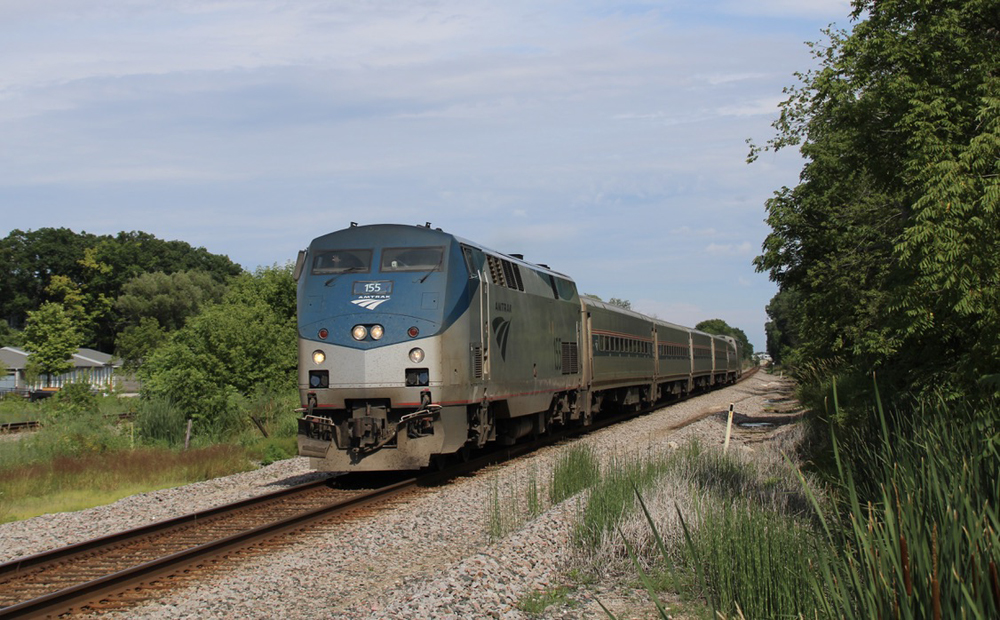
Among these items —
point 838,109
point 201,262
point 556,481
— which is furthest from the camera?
point 201,262

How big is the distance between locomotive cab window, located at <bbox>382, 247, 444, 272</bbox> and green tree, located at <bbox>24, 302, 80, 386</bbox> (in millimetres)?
37706

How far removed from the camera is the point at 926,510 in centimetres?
402

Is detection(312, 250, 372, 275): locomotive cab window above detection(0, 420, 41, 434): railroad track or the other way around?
above

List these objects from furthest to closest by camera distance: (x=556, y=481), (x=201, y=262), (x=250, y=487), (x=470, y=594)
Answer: (x=201, y=262)
(x=250, y=487)
(x=556, y=481)
(x=470, y=594)

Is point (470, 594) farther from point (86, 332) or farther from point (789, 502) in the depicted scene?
point (86, 332)

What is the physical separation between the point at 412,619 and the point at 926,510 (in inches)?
146

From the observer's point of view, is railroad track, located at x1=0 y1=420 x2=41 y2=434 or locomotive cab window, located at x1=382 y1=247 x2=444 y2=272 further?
railroad track, located at x1=0 y1=420 x2=41 y2=434

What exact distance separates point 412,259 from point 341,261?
1.17 m

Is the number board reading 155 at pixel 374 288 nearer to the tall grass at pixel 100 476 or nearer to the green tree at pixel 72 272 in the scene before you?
the tall grass at pixel 100 476

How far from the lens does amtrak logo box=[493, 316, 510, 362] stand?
15.2m

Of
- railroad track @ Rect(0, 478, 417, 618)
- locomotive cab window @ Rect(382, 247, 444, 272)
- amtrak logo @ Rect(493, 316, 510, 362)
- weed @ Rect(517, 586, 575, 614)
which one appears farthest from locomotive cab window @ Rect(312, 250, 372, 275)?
weed @ Rect(517, 586, 575, 614)

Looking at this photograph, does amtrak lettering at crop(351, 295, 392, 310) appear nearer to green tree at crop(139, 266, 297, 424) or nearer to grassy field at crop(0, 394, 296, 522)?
grassy field at crop(0, 394, 296, 522)

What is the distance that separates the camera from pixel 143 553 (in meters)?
9.25

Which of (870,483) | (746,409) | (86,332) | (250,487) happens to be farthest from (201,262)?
(870,483)
